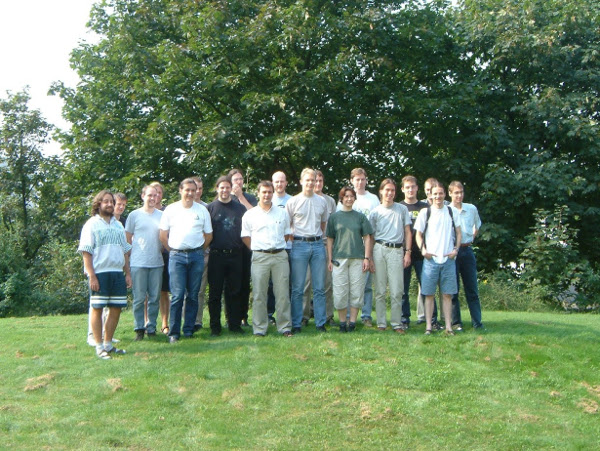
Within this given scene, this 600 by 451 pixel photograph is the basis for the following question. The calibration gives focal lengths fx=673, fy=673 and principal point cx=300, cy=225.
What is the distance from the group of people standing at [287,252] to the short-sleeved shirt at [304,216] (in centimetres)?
1

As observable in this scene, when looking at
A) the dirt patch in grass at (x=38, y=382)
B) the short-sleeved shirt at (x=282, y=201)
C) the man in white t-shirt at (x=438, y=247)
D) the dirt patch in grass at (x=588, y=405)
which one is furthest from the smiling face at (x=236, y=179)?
the dirt patch in grass at (x=588, y=405)

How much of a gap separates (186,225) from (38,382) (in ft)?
8.12

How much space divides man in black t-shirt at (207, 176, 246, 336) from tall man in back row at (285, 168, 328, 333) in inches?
27.8

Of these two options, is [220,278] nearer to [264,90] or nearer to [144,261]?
[144,261]

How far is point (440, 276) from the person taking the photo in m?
8.74

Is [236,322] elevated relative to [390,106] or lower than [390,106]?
lower

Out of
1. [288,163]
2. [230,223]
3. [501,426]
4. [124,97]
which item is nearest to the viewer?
[501,426]

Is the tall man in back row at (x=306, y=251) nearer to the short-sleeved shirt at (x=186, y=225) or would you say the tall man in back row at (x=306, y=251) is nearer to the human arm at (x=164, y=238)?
the short-sleeved shirt at (x=186, y=225)

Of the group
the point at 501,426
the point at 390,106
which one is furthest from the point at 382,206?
the point at 390,106

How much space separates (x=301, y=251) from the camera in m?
8.70

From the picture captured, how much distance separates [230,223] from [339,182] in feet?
32.2

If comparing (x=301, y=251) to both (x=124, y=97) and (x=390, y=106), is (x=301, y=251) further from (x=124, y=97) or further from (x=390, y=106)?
(x=124, y=97)

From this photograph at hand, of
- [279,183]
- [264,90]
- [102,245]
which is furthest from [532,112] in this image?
[102,245]

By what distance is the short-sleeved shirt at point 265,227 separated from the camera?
27.7ft
